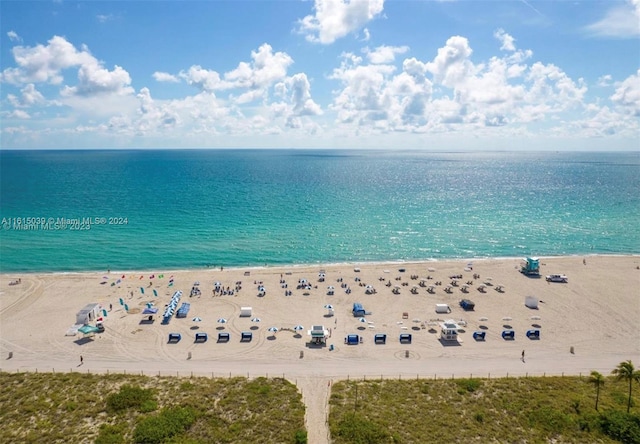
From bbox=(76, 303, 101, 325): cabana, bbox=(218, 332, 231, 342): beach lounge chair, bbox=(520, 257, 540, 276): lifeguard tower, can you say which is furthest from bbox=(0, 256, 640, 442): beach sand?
bbox=(520, 257, 540, 276): lifeguard tower

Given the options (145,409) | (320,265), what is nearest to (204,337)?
(145,409)

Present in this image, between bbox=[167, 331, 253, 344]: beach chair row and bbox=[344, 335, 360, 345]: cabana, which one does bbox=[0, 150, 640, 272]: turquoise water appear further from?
bbox=[344, 335, 360, 345]: cabana

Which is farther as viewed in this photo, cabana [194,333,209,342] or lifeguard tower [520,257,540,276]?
lifeguard tower [520,257,540,276]

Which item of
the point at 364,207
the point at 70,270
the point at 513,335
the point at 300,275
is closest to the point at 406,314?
the point at 513,335

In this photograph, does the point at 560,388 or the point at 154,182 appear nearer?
the point at 560,388

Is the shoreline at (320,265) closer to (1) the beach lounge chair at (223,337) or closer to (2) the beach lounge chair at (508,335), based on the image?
(1) the beach lounge chair at (223,337)

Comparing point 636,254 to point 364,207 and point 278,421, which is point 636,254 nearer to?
point 364,207
